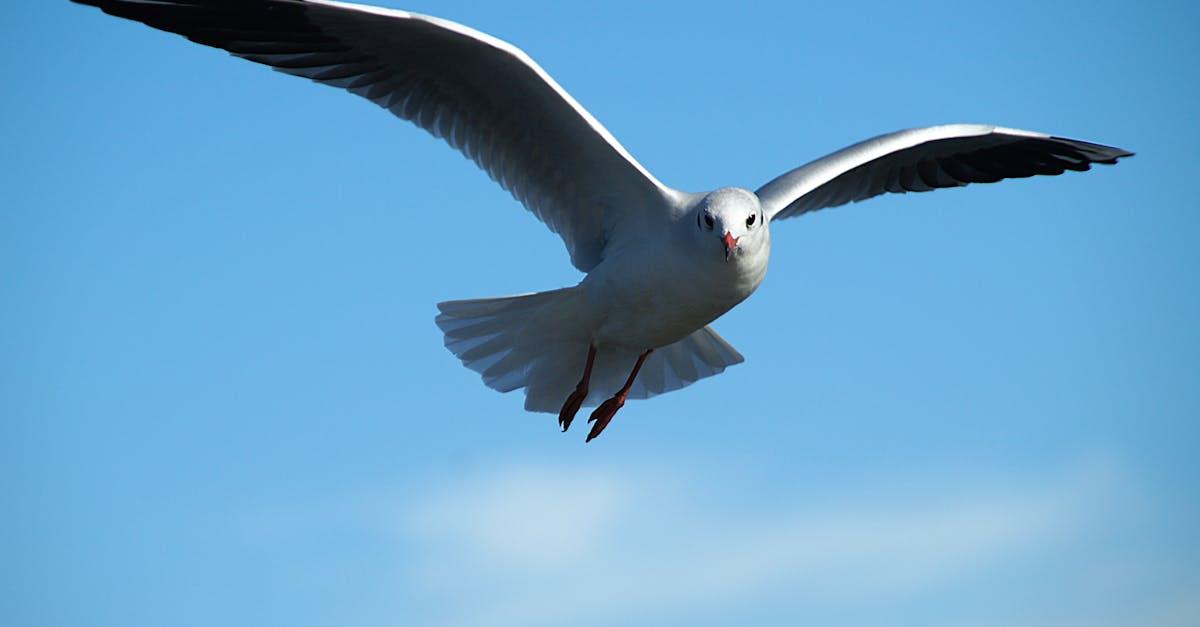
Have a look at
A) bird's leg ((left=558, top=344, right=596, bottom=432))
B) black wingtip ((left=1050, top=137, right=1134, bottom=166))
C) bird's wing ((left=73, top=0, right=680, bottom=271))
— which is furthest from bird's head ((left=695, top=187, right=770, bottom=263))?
black wingtip ((left=1050, top=137, right=1134, bottom=166))

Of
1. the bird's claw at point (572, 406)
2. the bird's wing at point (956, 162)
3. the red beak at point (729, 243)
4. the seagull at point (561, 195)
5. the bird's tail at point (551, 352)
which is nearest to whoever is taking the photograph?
the red beak at point (729, 243)

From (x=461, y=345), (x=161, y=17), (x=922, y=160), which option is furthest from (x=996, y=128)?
(x=161, y=17)

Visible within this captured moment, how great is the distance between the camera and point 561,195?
8.98 meters

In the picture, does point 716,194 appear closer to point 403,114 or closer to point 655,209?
point 655,209

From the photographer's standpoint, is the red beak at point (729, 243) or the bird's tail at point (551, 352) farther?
the bird's tail at point (551, 352)

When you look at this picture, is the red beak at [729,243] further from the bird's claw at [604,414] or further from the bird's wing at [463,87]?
the bird's claw at [604,414]

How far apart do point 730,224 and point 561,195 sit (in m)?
1.52

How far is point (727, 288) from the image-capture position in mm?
8078

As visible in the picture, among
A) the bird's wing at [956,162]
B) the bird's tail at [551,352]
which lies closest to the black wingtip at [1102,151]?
the bird's wing at [956,162]

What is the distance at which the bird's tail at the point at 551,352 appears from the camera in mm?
9016

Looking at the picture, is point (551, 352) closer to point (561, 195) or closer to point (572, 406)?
point (572, 406)

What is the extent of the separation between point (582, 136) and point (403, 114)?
1067mm

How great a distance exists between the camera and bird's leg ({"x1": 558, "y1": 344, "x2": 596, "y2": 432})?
9102 mm

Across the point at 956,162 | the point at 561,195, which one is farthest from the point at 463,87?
the point at 956,162
